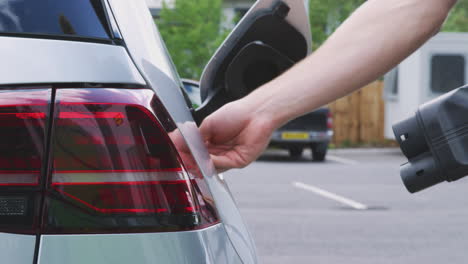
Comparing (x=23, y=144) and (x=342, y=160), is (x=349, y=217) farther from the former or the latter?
(x=342, y=160)

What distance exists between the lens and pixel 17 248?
131cm

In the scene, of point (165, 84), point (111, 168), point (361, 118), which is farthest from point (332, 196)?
point (361, 118)

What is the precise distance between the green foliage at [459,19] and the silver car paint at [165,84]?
35332 mm

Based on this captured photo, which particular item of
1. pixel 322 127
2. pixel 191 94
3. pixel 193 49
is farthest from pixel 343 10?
pixel 191 94

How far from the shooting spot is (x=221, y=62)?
2.02 metres

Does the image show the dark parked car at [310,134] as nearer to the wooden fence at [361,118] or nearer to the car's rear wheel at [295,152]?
the car's rear wheel at [295,152]

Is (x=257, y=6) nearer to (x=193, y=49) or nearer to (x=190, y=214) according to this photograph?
(x=190, y=214)

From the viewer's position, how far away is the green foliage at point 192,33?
21312mm

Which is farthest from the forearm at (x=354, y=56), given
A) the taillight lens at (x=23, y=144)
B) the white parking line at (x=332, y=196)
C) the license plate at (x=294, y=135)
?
the license plate at (x=294, y=135)

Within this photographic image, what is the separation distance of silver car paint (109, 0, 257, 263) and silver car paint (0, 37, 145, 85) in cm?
8

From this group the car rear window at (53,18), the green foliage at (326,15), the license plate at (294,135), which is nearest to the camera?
the car rear window at (53,18)

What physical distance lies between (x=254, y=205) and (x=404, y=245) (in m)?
2.86

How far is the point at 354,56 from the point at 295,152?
16.2 m

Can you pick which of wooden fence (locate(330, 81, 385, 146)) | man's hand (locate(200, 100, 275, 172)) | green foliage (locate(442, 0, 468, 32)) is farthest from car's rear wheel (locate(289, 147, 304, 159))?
green foliage (locate(442, 0, 468, 32))
